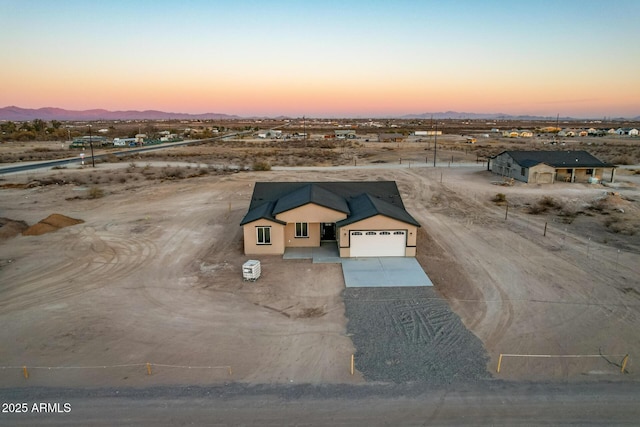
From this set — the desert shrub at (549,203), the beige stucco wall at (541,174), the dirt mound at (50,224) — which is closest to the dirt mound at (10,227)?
the dirt mound at (50,224)

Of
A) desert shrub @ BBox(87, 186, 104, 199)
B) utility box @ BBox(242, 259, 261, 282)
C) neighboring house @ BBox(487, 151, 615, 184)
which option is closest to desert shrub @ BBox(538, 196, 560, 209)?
neighboring house @ BBox(487, 151, 615, 184)

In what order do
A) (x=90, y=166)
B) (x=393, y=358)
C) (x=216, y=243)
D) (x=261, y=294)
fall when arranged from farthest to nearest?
(x=90, y=166)
(x=216, y=243)
(x=261, y=294)
(x=393, y=358)

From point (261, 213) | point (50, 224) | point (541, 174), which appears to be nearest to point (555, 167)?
point (541, 174)

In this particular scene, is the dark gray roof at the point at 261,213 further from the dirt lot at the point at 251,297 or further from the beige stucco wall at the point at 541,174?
the beige stucco wall at the point at 541,174

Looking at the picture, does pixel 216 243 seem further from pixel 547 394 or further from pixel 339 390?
pixel 547 394

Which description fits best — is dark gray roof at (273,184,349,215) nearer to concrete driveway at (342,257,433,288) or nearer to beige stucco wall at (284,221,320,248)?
beige stucco wall at (284,221,320,248)

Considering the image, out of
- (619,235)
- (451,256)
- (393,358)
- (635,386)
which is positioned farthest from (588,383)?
(619,235)
